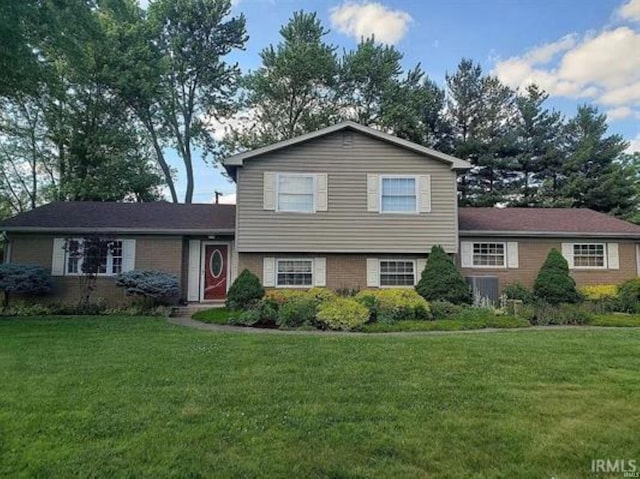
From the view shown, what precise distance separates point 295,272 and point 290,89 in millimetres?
15836

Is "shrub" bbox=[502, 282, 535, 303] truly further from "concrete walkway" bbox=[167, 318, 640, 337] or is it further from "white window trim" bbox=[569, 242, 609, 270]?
"concrete walkway" bbox=[167, 318, 640, 337]

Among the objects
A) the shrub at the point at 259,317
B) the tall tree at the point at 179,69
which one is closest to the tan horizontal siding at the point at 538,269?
the shrub at the point at 259,317

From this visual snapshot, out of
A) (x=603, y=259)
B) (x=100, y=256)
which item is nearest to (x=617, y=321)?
(x=603, y=259)

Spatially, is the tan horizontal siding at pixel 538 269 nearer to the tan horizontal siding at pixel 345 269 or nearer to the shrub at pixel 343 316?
the tan horizontal siding at pixel 345 269

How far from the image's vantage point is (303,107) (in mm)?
26641

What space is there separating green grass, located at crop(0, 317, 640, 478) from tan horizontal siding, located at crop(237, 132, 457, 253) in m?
6.27

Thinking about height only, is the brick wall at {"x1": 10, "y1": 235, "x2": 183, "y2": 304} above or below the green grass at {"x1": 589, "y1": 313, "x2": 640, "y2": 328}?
above

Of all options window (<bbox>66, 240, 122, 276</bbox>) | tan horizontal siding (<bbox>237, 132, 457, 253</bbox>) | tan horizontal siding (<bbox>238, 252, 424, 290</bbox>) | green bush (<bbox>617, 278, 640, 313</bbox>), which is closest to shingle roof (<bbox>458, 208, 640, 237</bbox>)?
tan horizontal siding (<bbox>237, 132, 457, 253</bbox>)

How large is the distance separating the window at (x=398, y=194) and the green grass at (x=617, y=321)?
5.90 metres

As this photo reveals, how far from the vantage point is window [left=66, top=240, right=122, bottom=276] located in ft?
44.0

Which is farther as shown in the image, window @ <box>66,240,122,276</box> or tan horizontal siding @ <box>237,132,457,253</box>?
tan horizontal siding @ <box>237,132,457,253</box>

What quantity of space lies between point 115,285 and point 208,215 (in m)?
4.26

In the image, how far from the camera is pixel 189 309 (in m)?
13.6

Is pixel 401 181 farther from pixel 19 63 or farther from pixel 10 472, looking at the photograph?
pixel 10 472
